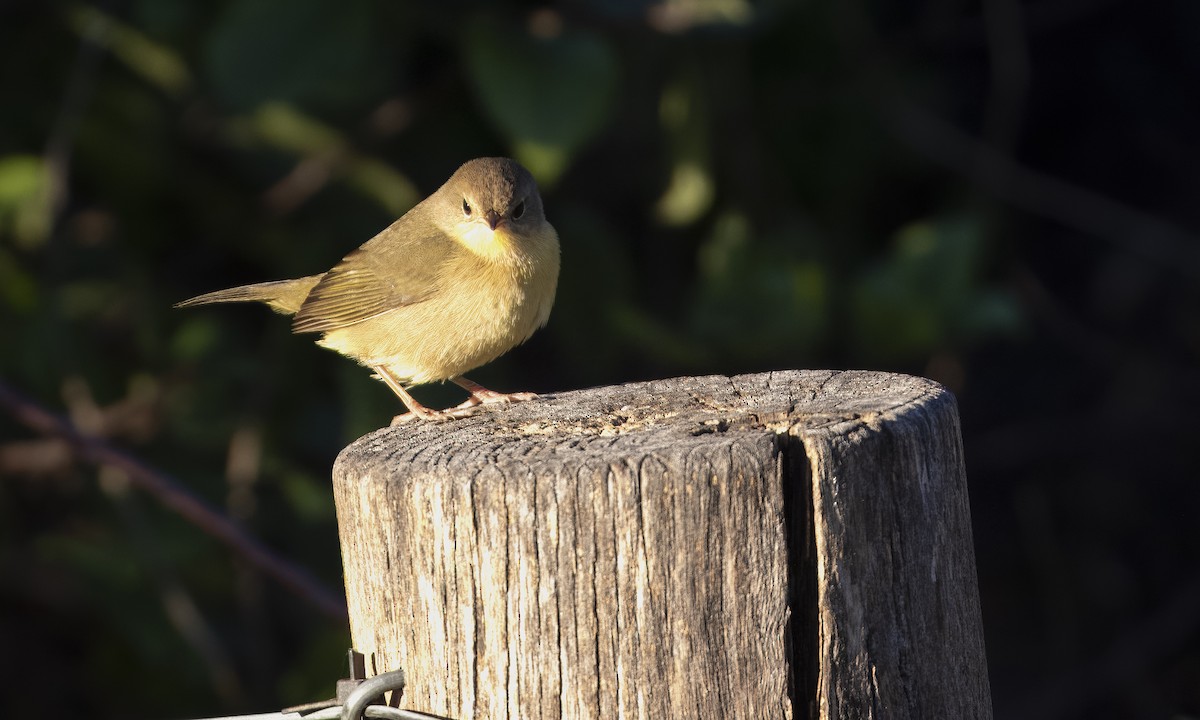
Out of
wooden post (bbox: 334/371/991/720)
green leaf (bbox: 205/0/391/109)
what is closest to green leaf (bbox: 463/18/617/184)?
green leaf (bbox: 205/0/391/109)

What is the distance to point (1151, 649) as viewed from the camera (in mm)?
7293

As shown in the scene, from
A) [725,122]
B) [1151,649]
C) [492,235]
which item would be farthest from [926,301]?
[1151,649]

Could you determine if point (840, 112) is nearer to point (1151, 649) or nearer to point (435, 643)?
point (1151, 649)

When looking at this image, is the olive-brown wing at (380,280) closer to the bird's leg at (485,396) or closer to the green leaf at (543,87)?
the bird's leg at (485,396)

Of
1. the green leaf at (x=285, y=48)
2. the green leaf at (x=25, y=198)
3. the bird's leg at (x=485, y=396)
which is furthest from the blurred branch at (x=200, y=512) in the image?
the green leaf at (x=25, y=198)

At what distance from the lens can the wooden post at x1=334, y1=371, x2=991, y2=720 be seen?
2154 mm

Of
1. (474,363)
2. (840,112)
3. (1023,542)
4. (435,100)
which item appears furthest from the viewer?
(1023,542)

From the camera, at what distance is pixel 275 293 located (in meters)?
5.25

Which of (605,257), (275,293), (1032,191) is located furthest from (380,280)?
(1032,191)

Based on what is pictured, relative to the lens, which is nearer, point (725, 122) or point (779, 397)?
point (779, 397)

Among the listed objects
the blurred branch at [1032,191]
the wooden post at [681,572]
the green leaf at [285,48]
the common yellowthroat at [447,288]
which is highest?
the green leaf at [285,48]

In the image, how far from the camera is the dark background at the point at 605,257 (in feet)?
19.1

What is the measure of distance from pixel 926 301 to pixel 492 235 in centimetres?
222

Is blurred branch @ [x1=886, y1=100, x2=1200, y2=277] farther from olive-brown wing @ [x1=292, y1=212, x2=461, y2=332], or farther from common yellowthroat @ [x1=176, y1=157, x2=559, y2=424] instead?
olive-brown wing @ [x1=292, y1=212, x2=461, y2=332]
